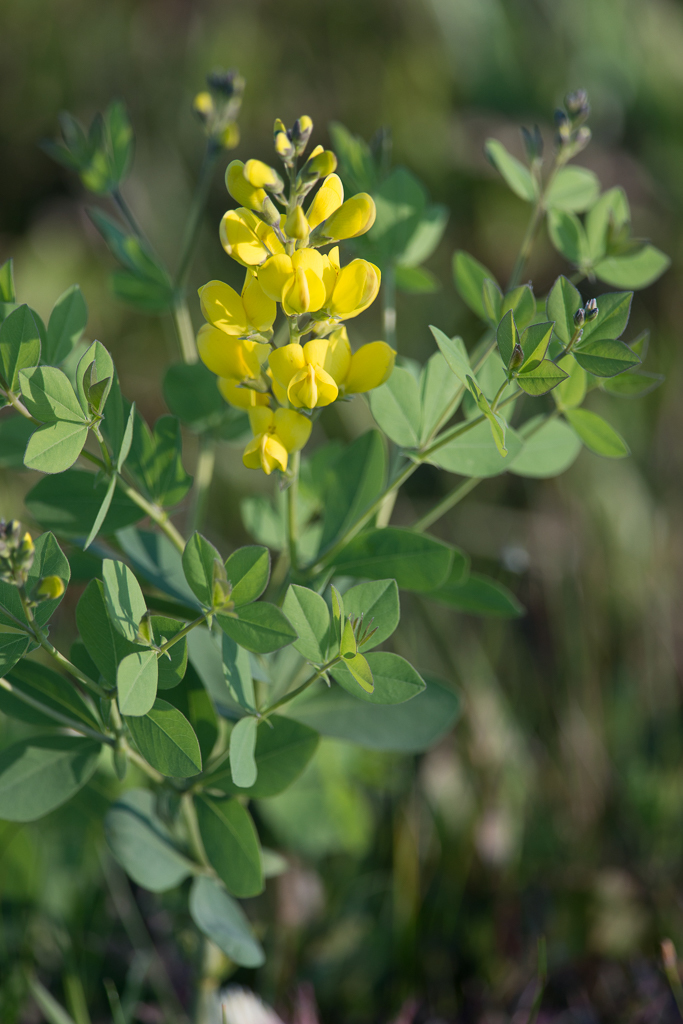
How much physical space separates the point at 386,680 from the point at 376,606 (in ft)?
0.17

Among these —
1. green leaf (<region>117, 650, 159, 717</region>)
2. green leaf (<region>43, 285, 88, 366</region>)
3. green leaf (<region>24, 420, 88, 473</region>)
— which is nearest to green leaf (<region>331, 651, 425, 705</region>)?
green leaf (<region>117, 650, 159, 717</region>)

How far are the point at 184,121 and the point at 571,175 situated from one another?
1708 millimetres

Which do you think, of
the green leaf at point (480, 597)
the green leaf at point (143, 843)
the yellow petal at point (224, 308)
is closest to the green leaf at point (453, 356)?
the yellow petal at point (224, 308)

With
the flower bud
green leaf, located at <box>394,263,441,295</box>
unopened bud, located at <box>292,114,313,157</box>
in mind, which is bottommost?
green leaf, located at <box>394,263,441,295</box>

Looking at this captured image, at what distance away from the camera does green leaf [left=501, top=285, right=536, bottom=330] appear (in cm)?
60

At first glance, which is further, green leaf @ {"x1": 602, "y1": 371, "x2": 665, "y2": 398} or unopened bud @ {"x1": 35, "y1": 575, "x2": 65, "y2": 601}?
green leaf @ {"x1": 602, "y1": 371, "x2": 665, "y2": 398}

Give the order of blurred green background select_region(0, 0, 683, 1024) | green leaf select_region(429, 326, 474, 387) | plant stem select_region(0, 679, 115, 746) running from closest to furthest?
1. green leaf select_region(429, 326, 474, 387)
2. plant stem select_region(0, 679, 115, 746)
3. blurred green background select_region(0, 0, 683, 1024)

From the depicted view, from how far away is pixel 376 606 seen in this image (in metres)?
0.59

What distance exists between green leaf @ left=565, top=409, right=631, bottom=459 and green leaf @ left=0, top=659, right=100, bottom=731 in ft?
1.49

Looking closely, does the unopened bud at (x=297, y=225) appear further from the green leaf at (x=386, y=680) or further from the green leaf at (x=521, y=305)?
the green leaf at (x=386, y=680)

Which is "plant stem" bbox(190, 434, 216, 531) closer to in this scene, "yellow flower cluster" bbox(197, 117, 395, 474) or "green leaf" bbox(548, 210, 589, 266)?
"yellow flower cluster" bbox(197, 117, 395, 474)

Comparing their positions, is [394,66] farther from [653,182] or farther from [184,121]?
[653,182]

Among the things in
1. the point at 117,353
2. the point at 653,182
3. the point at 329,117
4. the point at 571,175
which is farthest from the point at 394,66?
the point at 571,175

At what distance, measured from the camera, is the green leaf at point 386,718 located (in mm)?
774
